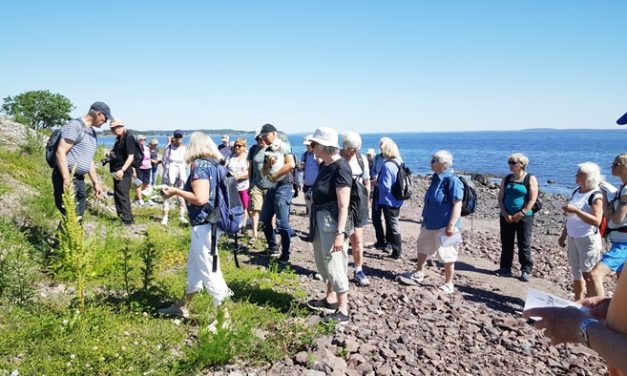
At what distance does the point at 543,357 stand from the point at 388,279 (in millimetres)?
2630

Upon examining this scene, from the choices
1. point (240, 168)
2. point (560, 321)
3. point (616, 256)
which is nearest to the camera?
point (560, 321)

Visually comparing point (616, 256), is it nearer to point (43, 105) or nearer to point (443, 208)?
point (443, 208)

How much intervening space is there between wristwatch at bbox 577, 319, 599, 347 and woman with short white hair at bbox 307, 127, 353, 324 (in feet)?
9.66

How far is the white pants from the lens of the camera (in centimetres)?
439

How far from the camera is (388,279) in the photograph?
7.07 metres

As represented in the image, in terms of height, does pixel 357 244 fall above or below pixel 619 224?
below

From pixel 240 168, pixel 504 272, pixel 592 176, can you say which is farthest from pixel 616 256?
pixel 240 168

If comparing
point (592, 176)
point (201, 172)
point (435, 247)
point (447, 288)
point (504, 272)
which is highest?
point (201, 172)

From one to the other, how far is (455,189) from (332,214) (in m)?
2.27

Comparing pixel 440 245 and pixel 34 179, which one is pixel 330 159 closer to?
pixel 440 245

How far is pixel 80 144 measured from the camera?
614 centimetres

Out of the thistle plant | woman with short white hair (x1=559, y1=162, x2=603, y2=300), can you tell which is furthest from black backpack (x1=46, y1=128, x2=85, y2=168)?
woman with short white hair (x1=559, y1=162, x2=603, y2=300)

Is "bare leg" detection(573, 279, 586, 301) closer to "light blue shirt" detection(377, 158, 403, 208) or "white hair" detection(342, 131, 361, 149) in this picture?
"light blue shirt" detection(377, 158, 403, 208)

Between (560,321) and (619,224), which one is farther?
(619,224)
